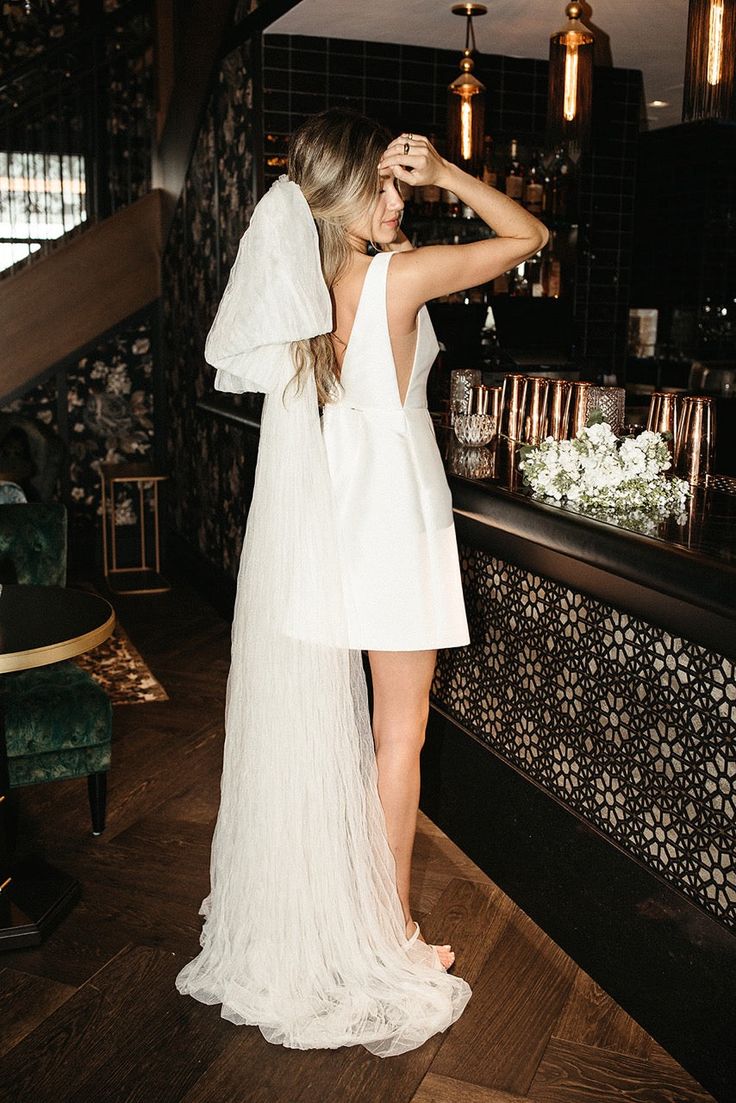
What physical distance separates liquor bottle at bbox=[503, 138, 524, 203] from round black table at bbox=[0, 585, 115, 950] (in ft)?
12.7

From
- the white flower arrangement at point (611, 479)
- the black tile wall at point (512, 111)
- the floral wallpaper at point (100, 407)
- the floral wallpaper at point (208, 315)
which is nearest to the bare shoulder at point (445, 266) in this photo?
the white flower arrangement at point (611, 479)

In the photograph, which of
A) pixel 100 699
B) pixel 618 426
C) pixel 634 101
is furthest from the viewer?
pixel 634 101

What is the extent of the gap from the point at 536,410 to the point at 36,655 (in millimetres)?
1696

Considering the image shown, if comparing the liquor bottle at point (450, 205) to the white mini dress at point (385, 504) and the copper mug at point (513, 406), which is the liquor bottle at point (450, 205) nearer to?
the copper mug at point (513, 406)

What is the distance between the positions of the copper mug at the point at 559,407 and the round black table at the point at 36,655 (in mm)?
1408

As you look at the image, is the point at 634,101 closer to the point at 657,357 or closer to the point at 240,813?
the point at 657,357

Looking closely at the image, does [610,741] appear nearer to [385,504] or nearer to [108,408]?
[385,504]

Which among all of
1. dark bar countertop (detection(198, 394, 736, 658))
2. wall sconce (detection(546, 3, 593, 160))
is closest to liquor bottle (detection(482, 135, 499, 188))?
wall sconce (detection(546, 3, 593, 160))

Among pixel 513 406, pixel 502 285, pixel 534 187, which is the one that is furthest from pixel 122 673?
pixel 534 187

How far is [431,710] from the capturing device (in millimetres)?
3352

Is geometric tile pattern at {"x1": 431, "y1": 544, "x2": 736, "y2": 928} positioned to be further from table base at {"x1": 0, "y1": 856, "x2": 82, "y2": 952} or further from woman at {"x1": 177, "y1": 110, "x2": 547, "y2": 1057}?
table base at {"x1": 0, "y1": 856, "x2": 82, "y2": 952}

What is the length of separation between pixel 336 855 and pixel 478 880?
33.3 inches

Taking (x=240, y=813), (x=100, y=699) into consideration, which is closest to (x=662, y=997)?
(x=240, y=813)

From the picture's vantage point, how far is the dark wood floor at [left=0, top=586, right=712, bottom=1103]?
2.19 metres
